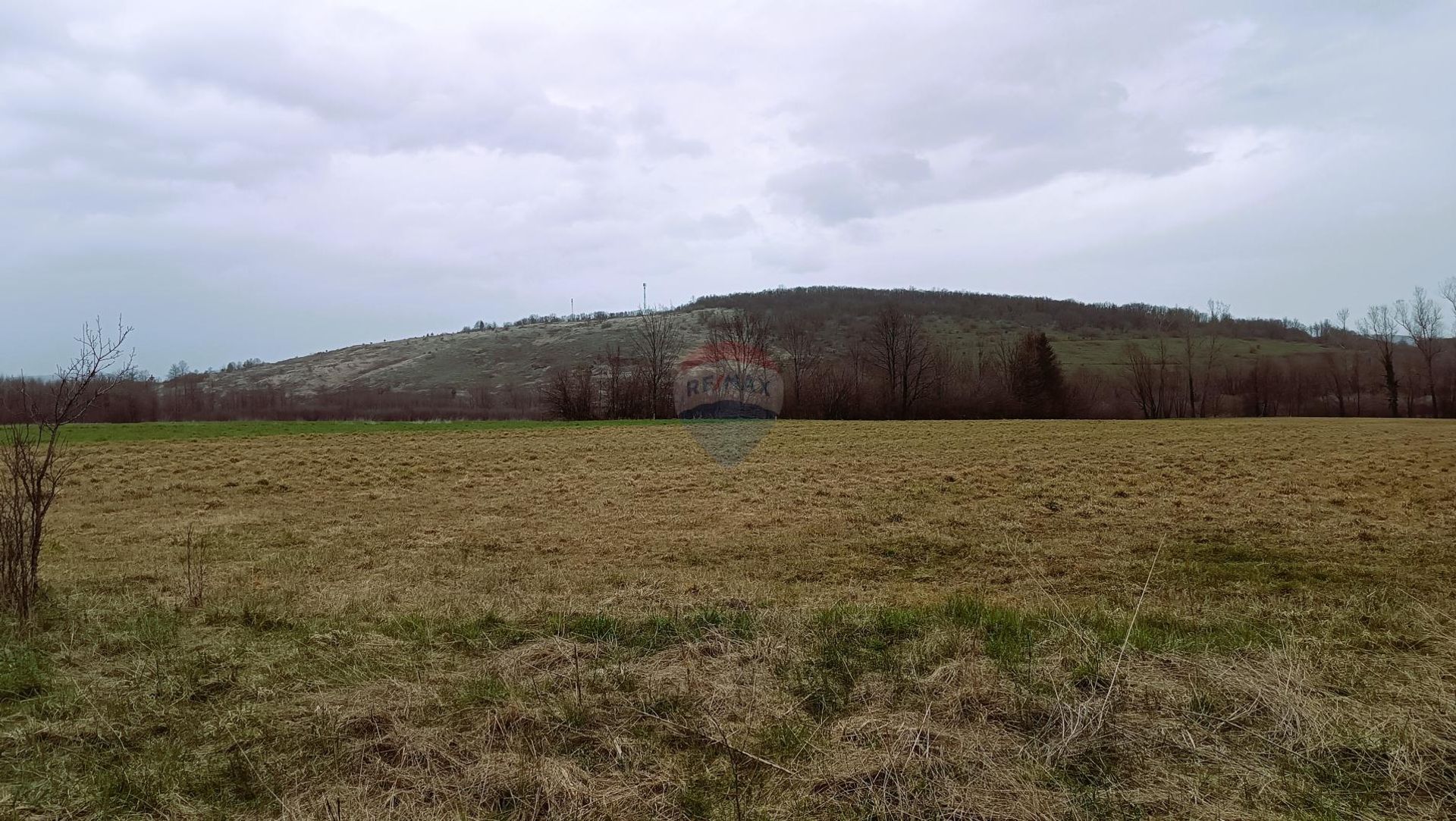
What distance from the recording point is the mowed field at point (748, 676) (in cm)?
346

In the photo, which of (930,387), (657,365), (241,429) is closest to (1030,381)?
(930,387)

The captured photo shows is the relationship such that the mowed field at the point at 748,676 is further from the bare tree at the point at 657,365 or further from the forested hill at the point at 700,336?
the forested hill at the point at 700,336

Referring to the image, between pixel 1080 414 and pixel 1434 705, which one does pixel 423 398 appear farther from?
pixel 1434 705

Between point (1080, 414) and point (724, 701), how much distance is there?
74064 millimetres

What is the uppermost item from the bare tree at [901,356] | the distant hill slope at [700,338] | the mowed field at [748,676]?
the distant hill slope at [700,338]

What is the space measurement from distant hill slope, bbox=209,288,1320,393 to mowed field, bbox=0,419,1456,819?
91.5 m

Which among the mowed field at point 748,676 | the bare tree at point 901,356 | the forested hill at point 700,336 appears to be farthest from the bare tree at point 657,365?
the mowed field at point 748,676

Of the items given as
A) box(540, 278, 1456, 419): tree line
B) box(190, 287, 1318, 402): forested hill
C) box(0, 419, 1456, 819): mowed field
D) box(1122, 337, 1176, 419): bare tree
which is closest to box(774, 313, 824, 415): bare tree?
box(540, 278, 1456, 419): tree line

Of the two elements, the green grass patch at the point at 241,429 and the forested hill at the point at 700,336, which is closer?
the green grass patch at the point at 241,429

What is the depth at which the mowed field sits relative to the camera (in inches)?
136

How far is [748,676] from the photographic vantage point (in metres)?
4.77

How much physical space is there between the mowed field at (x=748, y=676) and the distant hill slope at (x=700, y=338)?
300ft

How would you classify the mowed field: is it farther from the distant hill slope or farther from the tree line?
the distant hill slope

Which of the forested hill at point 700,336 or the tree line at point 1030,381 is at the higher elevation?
the forested hill at point 700,336
